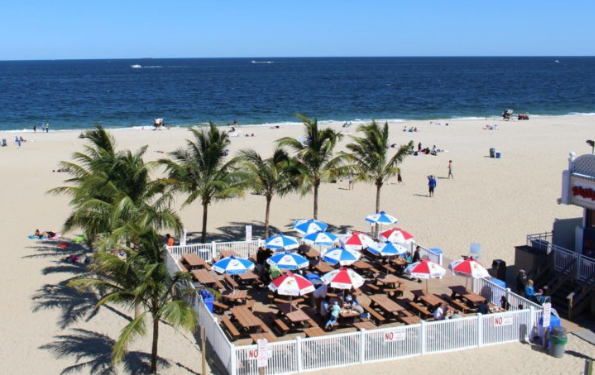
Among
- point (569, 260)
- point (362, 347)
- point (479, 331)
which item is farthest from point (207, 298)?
point (569, 260)

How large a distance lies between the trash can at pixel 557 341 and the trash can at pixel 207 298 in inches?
290

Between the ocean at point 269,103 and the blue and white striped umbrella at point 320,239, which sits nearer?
the blue and white striped umbrella at point 320,239

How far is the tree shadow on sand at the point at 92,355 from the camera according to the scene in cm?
1323

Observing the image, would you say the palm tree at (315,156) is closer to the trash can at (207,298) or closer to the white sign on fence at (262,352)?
the trash can at (207,298)

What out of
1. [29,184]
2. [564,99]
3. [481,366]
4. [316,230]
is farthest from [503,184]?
[564,99]

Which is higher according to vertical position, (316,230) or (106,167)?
(106,167)

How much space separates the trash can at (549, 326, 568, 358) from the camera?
1363cm

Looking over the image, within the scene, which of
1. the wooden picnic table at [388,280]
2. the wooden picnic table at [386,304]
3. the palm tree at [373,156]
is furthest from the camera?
the palm tree at [373,156]

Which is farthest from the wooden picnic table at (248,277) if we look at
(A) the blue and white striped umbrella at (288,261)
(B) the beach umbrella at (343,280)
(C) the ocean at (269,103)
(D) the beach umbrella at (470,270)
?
(C) the ocean at (269,103)

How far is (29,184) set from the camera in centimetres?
3222

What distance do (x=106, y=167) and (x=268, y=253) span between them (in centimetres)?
496

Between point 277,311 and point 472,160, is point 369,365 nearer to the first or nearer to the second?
point 277,311

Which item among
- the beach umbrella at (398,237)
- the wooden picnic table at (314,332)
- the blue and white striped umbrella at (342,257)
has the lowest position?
the wooden picnic table at (314,332)

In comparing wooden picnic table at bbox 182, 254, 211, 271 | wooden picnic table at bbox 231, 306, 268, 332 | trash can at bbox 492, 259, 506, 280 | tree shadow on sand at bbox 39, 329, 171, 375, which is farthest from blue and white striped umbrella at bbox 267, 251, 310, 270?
trash can at bbox 492, 259, 506, 280
